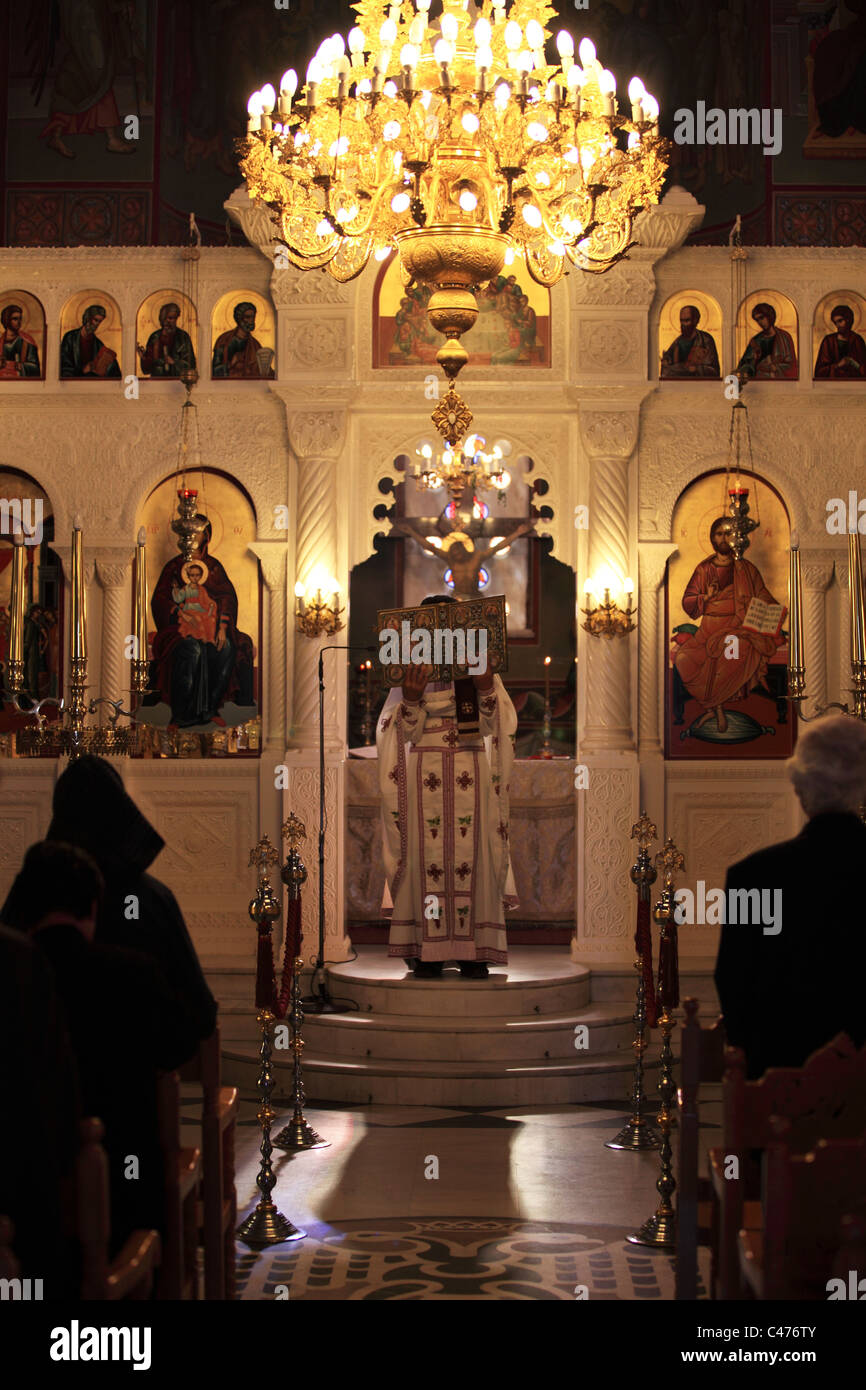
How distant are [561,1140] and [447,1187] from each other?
1.11m

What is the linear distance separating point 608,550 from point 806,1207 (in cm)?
800

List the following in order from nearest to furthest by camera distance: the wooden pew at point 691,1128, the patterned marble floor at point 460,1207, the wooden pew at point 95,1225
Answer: the wooden pew at point 95,1225 → the wooden pew at point 691,1128 → the patterned marble floor at point 460,1207

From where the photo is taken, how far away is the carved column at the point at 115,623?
1127 cm

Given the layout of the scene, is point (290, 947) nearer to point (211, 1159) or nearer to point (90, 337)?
point (211, 1159)

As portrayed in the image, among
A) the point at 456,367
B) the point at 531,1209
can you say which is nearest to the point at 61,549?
the point at 456,367

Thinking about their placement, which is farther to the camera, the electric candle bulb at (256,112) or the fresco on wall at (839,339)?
the fresco on wall at (839,339)

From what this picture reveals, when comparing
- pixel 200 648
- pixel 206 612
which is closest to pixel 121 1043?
pixel 200 648

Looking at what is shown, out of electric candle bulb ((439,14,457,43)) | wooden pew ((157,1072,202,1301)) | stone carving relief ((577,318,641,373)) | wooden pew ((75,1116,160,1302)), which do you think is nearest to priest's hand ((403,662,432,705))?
stone carving relief ((577,318,641,373))

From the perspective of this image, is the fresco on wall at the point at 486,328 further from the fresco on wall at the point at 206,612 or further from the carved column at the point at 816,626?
the carved column at the point at 816,626

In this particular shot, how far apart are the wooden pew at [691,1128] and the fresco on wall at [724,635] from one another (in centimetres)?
665

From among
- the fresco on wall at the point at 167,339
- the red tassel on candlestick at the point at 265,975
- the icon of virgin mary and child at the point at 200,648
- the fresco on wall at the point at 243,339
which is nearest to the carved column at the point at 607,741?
the fresco on wall at the point at 243,339

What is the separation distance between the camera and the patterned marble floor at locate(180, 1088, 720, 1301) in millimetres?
6000

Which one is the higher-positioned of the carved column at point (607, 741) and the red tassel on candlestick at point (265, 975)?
the carved column at point (607, 741)

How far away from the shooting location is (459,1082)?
29.8ft
